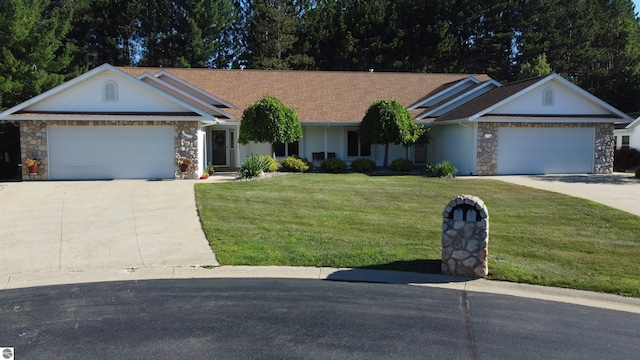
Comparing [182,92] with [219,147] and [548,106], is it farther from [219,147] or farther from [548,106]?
[548,106]

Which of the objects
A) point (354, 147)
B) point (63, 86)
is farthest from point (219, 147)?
point (63, 86)

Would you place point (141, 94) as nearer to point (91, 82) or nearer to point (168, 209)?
point (91, 82)

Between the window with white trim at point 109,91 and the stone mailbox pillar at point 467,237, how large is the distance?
15.8 m

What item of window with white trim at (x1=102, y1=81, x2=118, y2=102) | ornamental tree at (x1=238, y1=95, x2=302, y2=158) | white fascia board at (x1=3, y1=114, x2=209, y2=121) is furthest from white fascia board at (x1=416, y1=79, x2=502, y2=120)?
window with white trim at (x1=102, y1=81, x2=118, y2=102)

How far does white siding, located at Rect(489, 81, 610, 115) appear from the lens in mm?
22859

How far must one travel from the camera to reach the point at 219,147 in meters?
25.9

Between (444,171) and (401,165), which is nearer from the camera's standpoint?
(444,171)

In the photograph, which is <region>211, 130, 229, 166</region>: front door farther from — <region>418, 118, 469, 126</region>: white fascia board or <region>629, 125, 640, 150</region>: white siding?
<region>629, 125, 640, 150</region>: white siding

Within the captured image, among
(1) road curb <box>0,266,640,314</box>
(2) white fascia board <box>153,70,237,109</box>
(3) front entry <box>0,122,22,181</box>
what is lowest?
(1) road curb <box>0,266,640,314</box>

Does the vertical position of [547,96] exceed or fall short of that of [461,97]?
it falls short

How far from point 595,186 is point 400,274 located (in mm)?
13423

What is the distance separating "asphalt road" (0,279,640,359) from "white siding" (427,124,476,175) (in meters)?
16.5

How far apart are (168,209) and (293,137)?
9801 millimetres

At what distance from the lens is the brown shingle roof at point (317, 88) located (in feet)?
85.9
